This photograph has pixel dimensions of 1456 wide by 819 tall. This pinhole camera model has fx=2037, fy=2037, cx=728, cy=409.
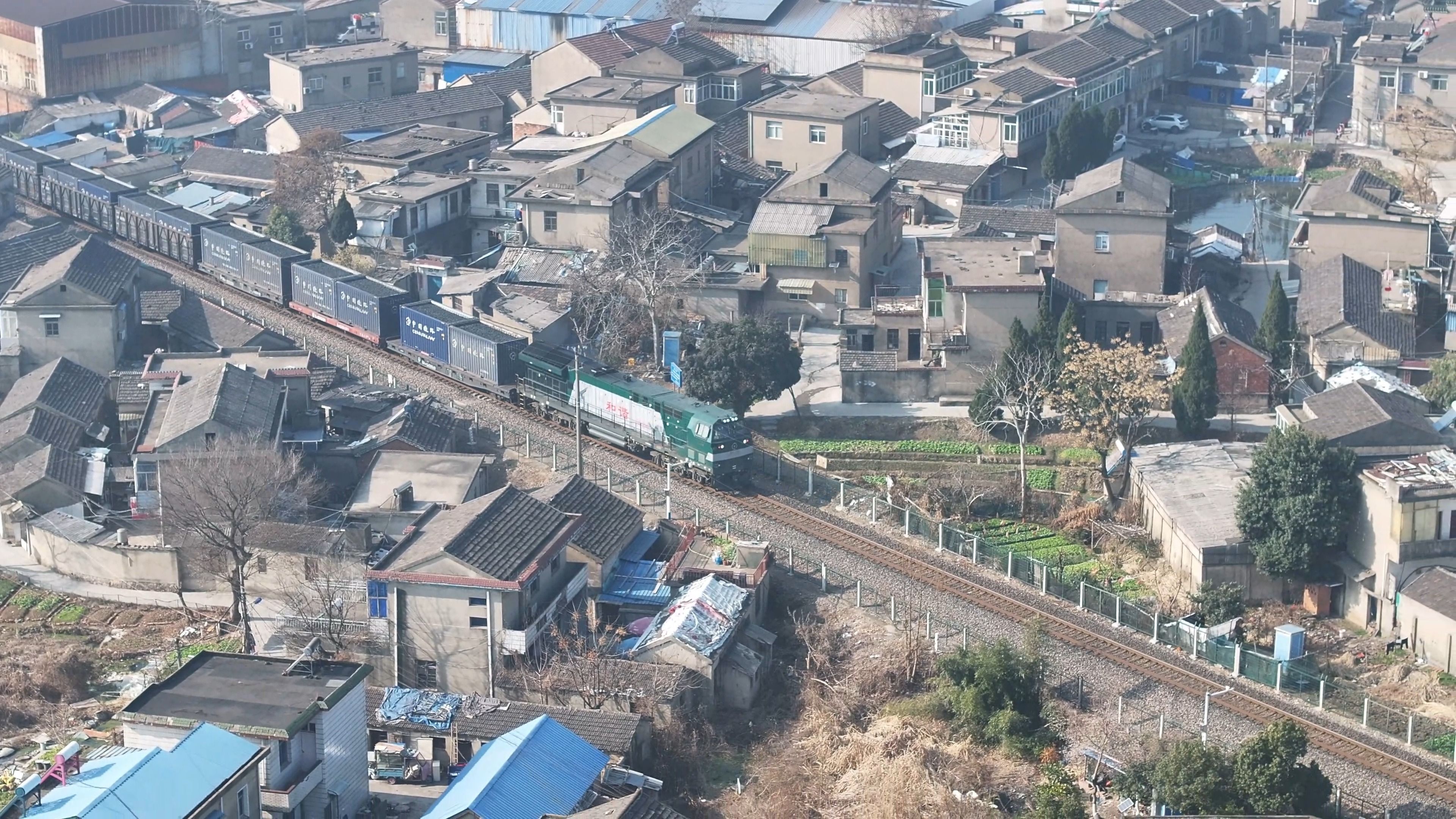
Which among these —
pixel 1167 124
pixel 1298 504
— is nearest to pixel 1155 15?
pixel 1167 124

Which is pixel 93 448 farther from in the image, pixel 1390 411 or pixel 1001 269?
pixel 1390 411

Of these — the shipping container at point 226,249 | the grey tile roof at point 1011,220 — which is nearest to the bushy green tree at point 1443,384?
the grey tile roof at point 1011,220

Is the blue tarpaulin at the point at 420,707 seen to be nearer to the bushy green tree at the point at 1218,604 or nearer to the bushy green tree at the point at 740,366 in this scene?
the bushy green tree at the point at 740,366

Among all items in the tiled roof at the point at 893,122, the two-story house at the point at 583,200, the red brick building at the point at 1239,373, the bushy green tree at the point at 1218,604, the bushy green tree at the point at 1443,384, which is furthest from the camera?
the tiled roof at the point at 893,122

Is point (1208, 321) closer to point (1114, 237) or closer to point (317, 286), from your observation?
point (1114, 237)

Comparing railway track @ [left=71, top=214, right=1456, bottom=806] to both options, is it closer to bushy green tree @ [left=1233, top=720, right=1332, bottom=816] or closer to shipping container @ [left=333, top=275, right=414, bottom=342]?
shipping container @ [left=333, top=275, right=414, bottom=342]
